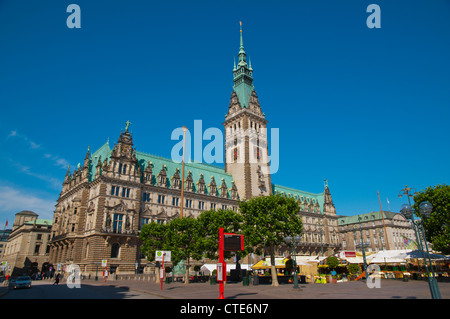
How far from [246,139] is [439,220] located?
5501cm

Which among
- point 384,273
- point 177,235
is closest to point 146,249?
point 177,235

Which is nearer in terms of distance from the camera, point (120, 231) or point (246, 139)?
point (120, 231)

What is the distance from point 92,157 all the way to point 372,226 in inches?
4155

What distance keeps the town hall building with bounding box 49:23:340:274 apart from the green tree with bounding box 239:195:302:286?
29.1 ft

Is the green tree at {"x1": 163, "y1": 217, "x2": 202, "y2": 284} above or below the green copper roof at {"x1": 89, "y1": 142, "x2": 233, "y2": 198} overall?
below

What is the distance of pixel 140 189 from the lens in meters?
66.1

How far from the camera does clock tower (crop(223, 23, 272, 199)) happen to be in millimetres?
89062

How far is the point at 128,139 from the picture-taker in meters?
66.9

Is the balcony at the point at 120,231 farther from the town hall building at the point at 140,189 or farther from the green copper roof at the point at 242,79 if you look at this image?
the green copper roof at the point at 242,79

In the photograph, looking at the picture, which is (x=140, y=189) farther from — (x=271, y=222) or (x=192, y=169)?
(x=271, y=222)

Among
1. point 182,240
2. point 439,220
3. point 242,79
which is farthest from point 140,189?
point 439,220

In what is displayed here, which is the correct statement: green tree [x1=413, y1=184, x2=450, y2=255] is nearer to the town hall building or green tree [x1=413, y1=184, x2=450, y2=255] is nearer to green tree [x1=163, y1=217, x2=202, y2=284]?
the town hall building

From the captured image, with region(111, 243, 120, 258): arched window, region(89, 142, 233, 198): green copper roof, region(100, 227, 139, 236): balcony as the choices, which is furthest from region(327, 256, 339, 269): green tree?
region(111, 243, 120, 258): arched window
